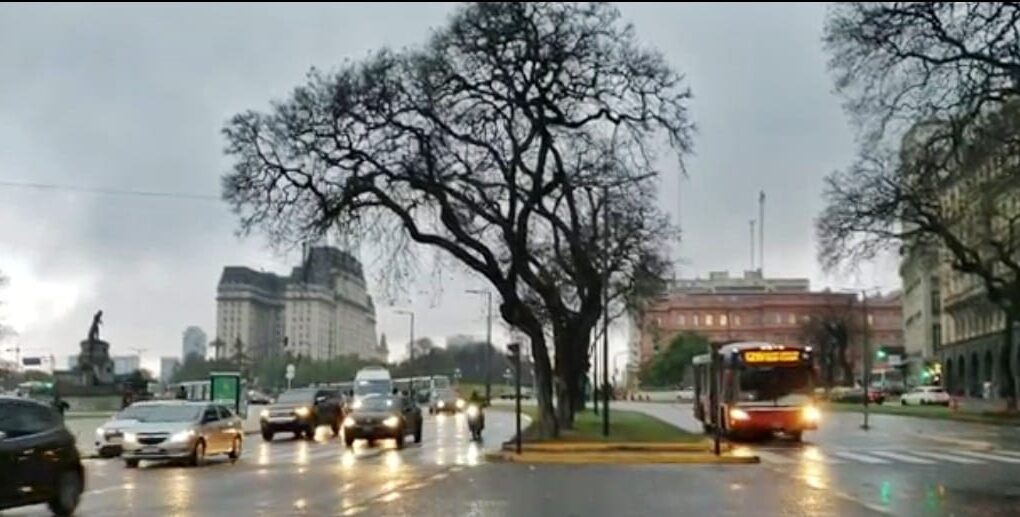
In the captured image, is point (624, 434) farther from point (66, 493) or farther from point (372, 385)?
point (66, 493)

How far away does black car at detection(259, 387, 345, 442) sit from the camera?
50281mm

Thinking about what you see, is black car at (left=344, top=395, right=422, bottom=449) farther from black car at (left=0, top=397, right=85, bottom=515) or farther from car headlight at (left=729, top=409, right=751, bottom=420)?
black car at (left=0, top=397, right=85, bottom=515)

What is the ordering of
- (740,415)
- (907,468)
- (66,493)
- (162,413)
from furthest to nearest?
(740,415) < (162,413) < (907,468) < (66,493)

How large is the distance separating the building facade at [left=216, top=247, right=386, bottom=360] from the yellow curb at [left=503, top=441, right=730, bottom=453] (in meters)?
65.8

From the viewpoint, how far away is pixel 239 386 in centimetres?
6066

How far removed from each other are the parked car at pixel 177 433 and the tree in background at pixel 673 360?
111 metres

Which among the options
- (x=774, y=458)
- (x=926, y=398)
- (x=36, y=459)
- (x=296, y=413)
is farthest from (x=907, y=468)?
(x=926, y=398)

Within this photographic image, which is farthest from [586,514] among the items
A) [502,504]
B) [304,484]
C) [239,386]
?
[239,386]

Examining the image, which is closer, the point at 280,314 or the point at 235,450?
the point at 235,450

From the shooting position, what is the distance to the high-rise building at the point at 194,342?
136938 mm

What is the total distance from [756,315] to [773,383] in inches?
4852

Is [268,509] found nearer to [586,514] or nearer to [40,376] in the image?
[586,514]

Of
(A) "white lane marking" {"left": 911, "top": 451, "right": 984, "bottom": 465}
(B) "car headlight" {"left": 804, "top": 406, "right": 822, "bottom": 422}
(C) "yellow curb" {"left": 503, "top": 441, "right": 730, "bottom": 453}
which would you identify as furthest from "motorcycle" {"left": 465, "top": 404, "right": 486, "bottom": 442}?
(A) "white lane marking" {"left": 911, "top": 451, "right": 984, "bottom": 465}

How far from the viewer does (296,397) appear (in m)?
52.8
